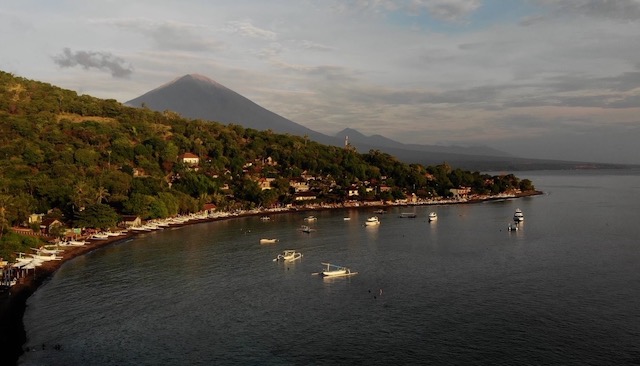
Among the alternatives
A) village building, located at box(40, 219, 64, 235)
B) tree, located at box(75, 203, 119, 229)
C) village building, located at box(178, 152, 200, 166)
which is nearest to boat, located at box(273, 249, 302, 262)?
tree, located at box(75, 203, 119, 229)

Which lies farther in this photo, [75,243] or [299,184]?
[299,184]

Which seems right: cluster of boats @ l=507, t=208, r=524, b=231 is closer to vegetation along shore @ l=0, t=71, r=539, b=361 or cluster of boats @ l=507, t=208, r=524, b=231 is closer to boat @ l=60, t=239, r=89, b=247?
vegetation along shore @ l=0, t=71, r=539, b=361

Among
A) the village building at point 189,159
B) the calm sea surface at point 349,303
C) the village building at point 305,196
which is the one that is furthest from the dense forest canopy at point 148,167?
the calm sea surface at point 349,303

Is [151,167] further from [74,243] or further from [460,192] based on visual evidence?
[460,192]

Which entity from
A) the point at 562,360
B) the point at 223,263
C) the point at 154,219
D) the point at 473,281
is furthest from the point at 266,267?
the point at 154,219

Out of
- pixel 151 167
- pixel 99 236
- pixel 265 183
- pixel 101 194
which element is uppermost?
pixel 151 167

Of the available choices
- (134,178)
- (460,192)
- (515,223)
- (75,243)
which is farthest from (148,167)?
(460,192)

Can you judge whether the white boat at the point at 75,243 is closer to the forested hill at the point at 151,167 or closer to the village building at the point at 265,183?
the forested hill at the point at 151,167
